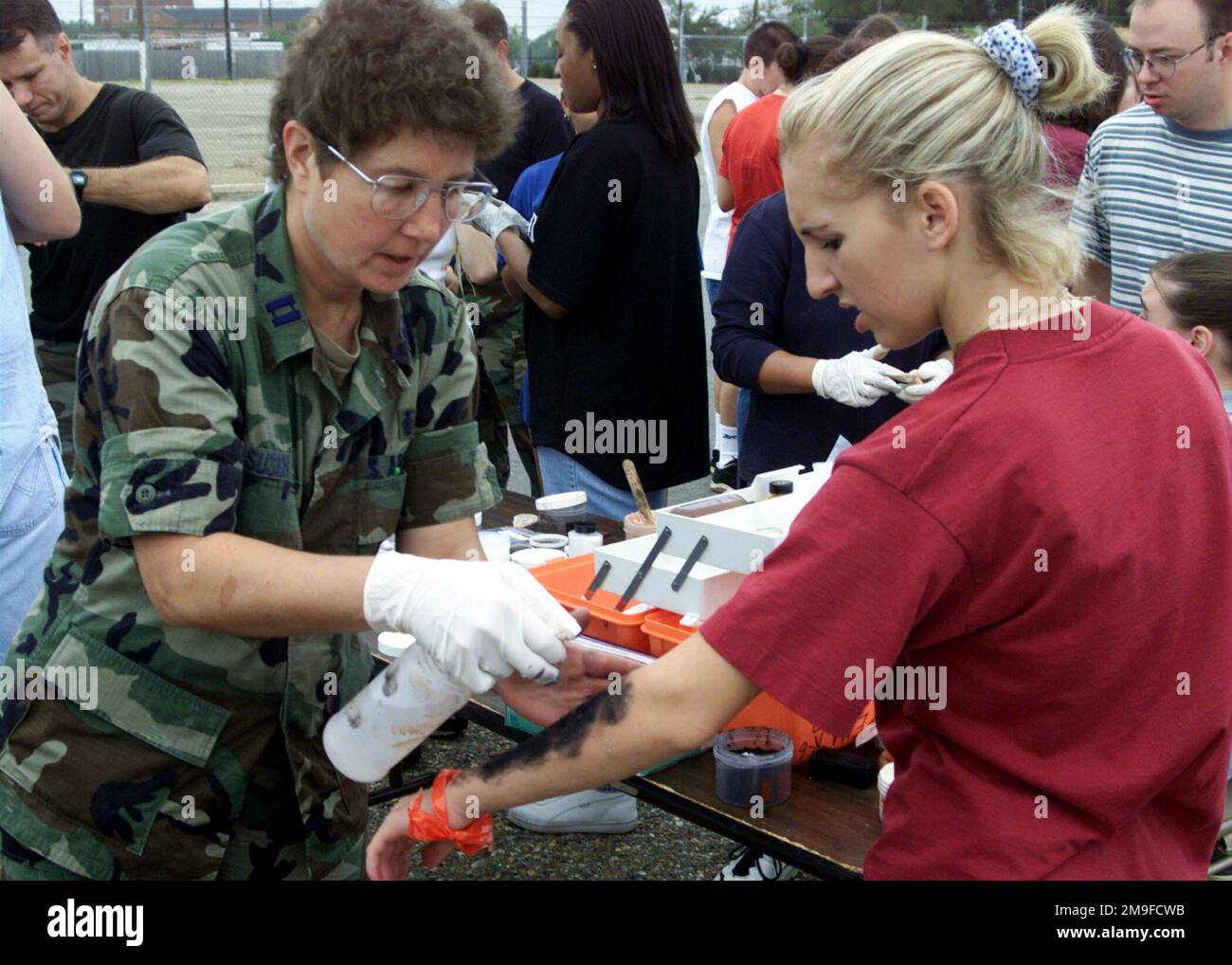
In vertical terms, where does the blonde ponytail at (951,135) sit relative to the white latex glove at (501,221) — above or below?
above

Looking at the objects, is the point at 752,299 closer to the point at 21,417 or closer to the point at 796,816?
the point at 796,816

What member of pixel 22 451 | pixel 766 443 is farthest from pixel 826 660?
pixel 766 443

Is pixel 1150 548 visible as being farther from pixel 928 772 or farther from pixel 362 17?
pixel 362 17

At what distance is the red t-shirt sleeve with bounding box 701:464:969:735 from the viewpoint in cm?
131

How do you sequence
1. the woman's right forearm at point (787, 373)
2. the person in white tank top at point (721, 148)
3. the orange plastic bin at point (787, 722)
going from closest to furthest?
the orange plastic bin at point (787, 722)
the woman's right forearm at point (787, 373)
the person in white tank top at point (721, 148)

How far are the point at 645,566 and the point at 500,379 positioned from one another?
282cm

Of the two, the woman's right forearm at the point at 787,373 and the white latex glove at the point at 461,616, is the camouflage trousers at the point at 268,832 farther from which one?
the woman's right forearm at the point at 787,373

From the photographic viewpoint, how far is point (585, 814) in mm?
3688

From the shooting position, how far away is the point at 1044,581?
4.29 ft

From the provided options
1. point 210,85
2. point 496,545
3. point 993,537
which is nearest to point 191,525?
point 993,537

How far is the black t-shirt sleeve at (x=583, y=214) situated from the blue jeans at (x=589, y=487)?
480mm

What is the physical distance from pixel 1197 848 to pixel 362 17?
1.48m

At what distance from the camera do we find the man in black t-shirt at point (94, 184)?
13.1 ft

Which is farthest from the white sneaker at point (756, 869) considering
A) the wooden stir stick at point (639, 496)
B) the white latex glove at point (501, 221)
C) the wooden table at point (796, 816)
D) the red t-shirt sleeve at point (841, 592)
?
the white latex glove at point (501, 221)
